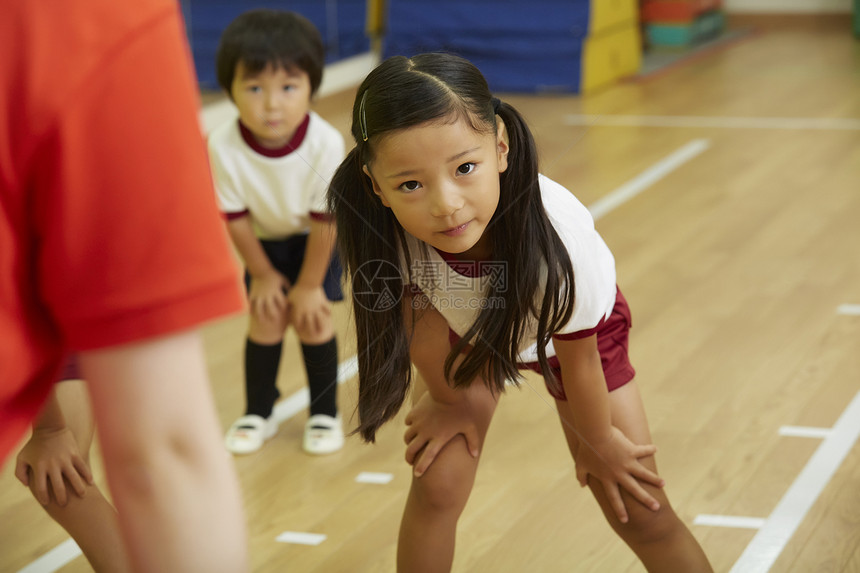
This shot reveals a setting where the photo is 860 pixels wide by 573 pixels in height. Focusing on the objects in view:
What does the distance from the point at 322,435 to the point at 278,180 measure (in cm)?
49

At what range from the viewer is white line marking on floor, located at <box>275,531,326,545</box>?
162 cm

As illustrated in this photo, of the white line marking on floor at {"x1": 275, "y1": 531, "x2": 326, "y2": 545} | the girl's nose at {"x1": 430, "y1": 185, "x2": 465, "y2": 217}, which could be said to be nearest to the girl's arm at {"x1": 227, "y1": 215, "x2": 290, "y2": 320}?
the white line marking on floor at {"x1": 275, "y1": 531, "x2": 326, "y2": 545}

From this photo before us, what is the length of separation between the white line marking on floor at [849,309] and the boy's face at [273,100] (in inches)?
52.2

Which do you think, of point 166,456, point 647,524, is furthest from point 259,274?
point 166,456

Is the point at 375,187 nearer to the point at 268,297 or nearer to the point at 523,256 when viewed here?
the point at 523,256

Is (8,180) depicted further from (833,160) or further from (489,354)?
(833,160)

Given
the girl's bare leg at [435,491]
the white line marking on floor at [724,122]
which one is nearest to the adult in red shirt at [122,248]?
the girl's bare leg at [435,491]

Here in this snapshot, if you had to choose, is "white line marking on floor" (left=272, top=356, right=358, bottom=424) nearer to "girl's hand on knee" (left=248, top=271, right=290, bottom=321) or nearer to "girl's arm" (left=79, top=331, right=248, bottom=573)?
"girl's hand on knee" (left=248, top=271, right=290, bottom=321)

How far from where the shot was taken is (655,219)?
10.1 ft

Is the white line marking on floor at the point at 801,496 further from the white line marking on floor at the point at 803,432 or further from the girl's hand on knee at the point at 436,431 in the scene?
the girl's hand on knee at the point at 436,431

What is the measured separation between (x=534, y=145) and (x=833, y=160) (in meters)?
2.72

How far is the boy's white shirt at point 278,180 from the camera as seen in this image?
187 centimetres

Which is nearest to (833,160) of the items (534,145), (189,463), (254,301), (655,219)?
(655,219)

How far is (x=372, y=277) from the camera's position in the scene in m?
1.17
